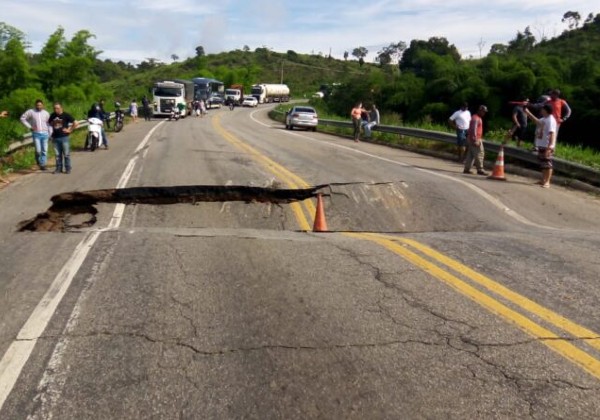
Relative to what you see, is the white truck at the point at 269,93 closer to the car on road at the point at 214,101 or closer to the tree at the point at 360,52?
the car on road at the point at 214,101

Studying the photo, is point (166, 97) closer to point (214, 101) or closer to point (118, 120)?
point (118, 120)

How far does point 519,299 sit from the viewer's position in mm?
4816

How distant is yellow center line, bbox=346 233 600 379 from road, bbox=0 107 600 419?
2 cm

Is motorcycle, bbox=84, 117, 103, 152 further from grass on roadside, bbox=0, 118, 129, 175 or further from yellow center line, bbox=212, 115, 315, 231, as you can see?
yellow center line, bbox=212, 115, 315, 231

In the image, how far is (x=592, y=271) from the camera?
5730 mm

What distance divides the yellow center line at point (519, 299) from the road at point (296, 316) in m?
0.02

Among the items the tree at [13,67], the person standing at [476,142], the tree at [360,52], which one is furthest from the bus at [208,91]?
the tree at [360,52]

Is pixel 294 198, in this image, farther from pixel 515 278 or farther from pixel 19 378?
pixel 19 378

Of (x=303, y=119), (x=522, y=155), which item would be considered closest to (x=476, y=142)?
(x=522, y=155)

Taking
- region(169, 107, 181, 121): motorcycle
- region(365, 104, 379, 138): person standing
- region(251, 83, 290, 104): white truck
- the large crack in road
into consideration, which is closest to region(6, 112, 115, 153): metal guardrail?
the large crack in road

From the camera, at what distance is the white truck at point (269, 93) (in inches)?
3500

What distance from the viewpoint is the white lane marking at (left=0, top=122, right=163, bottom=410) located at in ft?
11.4

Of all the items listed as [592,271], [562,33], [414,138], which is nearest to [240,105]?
[562,33]

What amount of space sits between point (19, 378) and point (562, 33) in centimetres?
9159
